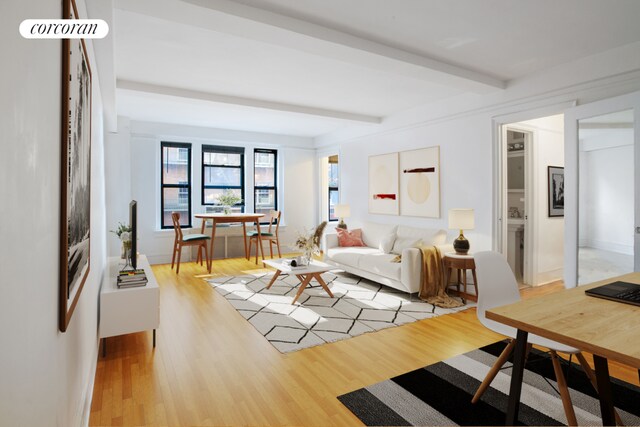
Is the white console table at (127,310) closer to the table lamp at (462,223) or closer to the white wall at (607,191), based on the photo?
the table lamp at (462,223)

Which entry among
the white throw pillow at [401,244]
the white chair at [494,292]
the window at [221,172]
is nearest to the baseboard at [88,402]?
the white chair at [494,292]

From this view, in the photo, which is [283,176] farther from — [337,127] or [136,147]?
[136,147]

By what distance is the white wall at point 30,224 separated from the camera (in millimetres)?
690

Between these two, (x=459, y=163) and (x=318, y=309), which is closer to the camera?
(x=318, y=309)

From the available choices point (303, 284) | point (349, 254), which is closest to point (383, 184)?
point (349, 254)

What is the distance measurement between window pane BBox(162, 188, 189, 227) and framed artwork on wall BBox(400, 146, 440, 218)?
423cm

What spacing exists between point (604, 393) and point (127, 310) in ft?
10.4

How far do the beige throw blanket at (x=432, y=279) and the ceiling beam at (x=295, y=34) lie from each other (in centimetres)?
204

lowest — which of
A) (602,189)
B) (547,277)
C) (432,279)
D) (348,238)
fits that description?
(547,277)

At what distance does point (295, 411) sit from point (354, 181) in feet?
17.4

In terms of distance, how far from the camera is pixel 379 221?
637cm

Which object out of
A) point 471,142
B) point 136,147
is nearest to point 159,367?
point 471,142

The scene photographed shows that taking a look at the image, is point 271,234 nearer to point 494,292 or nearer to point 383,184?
point 383,184

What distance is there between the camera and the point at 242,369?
267 centimetres
